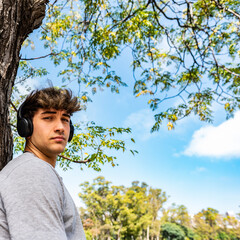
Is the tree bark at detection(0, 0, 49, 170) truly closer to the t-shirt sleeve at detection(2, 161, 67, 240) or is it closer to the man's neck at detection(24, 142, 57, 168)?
the man's neck at detection(24, 142, 57, 168)

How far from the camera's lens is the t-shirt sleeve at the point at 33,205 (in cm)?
91

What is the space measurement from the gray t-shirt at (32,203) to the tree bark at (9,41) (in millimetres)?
632

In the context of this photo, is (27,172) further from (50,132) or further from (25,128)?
(25,128)

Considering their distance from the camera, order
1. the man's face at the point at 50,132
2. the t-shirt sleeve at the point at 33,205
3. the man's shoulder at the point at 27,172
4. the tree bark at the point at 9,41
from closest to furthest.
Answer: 1. the t-shirt sleeve at the point at 33,205
2. the man's shoulder at the point at 27,172
3. the man's face at the point at 50,132
4. the tree bark at the point at 9,41

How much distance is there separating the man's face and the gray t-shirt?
0.93ft

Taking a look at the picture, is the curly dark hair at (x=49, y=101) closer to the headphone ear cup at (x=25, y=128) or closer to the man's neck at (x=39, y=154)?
the headphone ear cup at (x=25, y=128)

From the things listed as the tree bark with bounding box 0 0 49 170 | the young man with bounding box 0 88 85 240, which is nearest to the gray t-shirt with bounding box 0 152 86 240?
the young man with bounding box 0 88 85 240

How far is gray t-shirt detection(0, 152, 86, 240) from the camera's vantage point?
917mm

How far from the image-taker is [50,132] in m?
1.43

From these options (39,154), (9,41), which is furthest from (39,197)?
(9,41)

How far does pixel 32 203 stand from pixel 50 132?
562mm

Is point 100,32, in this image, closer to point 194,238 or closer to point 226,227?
point 226,227

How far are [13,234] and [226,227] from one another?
68.7m

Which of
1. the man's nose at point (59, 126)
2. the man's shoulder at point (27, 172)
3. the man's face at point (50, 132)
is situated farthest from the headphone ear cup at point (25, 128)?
the man's shoulder at point (27, 172)
